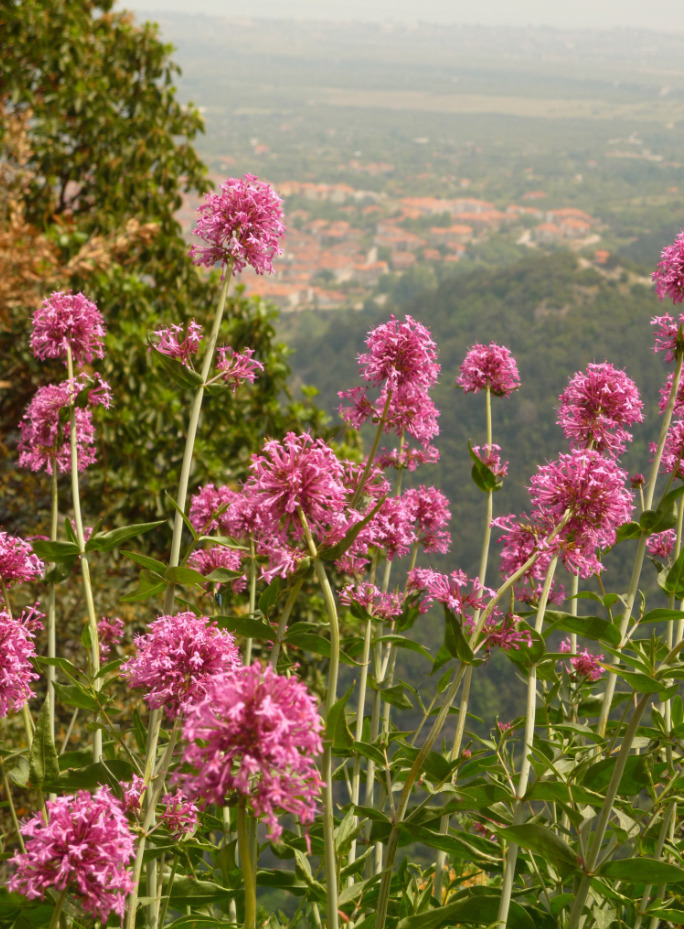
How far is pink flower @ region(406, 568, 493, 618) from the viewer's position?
2.28m

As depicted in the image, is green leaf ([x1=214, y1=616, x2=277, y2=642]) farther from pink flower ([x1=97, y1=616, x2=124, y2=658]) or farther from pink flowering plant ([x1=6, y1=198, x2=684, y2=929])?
pink flower ([x1=97, y1=616, x2=124, y2=658])

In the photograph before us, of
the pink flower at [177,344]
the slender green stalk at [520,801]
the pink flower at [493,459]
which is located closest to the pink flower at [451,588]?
the slender green stalk at [520,801]

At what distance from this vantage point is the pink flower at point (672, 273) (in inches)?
100.0

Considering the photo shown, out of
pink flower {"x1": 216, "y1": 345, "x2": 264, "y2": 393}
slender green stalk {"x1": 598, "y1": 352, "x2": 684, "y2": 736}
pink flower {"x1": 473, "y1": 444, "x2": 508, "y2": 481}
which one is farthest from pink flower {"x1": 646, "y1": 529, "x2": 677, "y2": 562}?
pink flower {"x1": 216, "y1": 345, "x2": 264, "y2": 393}

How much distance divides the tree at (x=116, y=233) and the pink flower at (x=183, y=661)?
592cm

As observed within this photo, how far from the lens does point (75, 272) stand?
8.57 metres

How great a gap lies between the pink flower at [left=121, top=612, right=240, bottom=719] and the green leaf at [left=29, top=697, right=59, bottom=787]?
243 mm

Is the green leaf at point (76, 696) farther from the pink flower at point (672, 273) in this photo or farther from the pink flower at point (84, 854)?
the pink flower at point (672, 273)

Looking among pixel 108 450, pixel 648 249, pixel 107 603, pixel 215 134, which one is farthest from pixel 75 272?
pixel 215 134

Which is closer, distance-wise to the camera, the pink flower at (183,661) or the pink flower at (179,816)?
the pink flower at (183,661)

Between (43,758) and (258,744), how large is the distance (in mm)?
783

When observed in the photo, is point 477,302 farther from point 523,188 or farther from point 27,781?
point 523,188

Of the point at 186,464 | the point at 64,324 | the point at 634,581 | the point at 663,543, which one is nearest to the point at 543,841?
the point at 634,581

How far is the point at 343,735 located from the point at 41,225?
987 cm
